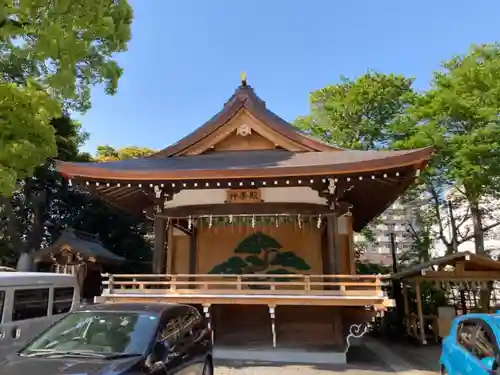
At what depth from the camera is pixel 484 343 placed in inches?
180

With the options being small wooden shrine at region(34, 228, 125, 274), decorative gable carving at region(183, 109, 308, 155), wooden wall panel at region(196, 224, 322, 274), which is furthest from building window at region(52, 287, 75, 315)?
small wooden shrine at region(34, 228, 125, 274)

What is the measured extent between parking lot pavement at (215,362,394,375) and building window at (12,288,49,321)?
352cm

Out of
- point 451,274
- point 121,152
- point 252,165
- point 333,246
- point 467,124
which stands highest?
point 121,152

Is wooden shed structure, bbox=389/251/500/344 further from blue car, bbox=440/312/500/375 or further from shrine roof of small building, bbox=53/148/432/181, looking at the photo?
blue car, bbox=440/312/500/375

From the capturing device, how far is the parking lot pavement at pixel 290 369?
8.05m

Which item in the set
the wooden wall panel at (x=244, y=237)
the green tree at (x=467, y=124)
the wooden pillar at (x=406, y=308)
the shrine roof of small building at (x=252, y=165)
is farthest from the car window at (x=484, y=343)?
the green tree at (x=467, y=124)

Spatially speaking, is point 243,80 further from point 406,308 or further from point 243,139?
point 406,308

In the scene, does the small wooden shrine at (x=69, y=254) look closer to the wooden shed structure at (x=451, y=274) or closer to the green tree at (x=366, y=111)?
the wooden shed structure at (x=451, y=274)

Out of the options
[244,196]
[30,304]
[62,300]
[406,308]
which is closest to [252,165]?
[244,196]

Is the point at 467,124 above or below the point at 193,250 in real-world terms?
above

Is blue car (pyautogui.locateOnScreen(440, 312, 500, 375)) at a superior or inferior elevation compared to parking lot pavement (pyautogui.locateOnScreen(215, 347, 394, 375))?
superior

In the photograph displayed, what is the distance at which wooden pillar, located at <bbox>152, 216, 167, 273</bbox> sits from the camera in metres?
10.5

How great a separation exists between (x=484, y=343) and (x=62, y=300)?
7391mm

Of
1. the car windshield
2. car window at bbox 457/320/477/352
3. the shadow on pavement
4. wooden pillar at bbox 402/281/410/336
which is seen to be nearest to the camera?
the car windshield
